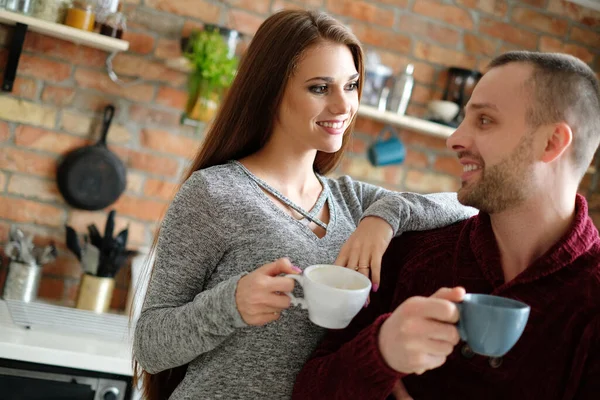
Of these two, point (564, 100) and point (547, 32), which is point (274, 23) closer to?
point (564, 100)

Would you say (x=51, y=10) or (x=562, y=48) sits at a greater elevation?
(x=562, y=48)

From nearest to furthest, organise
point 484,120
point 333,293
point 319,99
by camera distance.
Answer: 1. point 333,293
2. point 484,120
3. point 319,99

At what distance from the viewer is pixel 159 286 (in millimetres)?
1339

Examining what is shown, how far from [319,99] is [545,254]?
0.54 m

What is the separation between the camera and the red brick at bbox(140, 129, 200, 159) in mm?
2775

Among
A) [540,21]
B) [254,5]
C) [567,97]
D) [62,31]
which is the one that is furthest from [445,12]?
[567,97]

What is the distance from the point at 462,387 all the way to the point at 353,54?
73 centimetres

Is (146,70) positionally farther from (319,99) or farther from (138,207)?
(319,99)

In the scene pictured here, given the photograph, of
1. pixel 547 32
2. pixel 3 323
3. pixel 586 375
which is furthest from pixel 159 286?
pixel 547 32

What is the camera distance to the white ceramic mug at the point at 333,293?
1.05m

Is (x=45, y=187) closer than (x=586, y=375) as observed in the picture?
No

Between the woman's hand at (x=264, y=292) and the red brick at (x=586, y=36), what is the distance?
8.54 ft

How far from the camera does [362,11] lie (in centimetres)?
298

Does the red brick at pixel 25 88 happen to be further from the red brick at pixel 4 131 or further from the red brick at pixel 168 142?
the red brick at pixel 168 142
